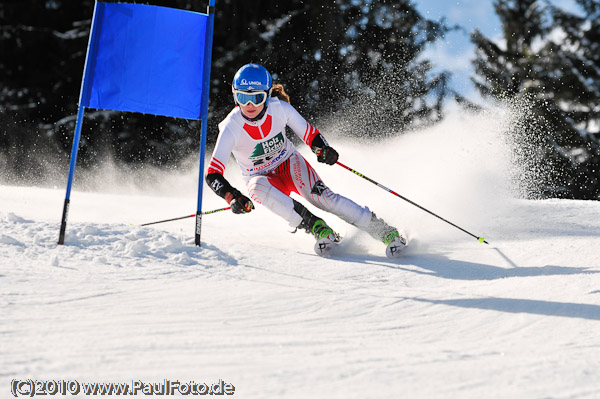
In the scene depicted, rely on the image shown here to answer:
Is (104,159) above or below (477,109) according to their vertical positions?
below

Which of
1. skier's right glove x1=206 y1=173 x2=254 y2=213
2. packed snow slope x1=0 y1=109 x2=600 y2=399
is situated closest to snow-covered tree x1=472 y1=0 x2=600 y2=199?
packed snow slope x1=0 y1=109 x2=600 y2=399

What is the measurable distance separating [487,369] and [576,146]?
1471 cm

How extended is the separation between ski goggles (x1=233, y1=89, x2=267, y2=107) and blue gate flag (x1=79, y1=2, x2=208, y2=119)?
41 cm

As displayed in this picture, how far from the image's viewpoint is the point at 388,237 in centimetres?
399

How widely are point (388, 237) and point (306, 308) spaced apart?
4.92 feet

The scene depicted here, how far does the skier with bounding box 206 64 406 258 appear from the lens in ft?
12.9

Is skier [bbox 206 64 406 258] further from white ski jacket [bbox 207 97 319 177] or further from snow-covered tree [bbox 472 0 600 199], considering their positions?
snow-covered tree [bbox 472 0 600 199]

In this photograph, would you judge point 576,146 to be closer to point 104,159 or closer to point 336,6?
point 336,6

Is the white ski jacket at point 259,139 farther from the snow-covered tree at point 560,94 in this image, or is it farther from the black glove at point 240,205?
the snow-covered tree at point 560,94

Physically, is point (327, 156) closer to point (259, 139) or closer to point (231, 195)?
point (259, 139)

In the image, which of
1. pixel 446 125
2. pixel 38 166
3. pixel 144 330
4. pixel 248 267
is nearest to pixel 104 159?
pixel 38 166

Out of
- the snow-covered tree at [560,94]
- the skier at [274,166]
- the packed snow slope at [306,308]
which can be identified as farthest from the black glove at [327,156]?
the snow-covered tree at [560,94]

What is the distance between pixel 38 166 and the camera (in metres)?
14.5

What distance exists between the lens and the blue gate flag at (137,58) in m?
3.64
